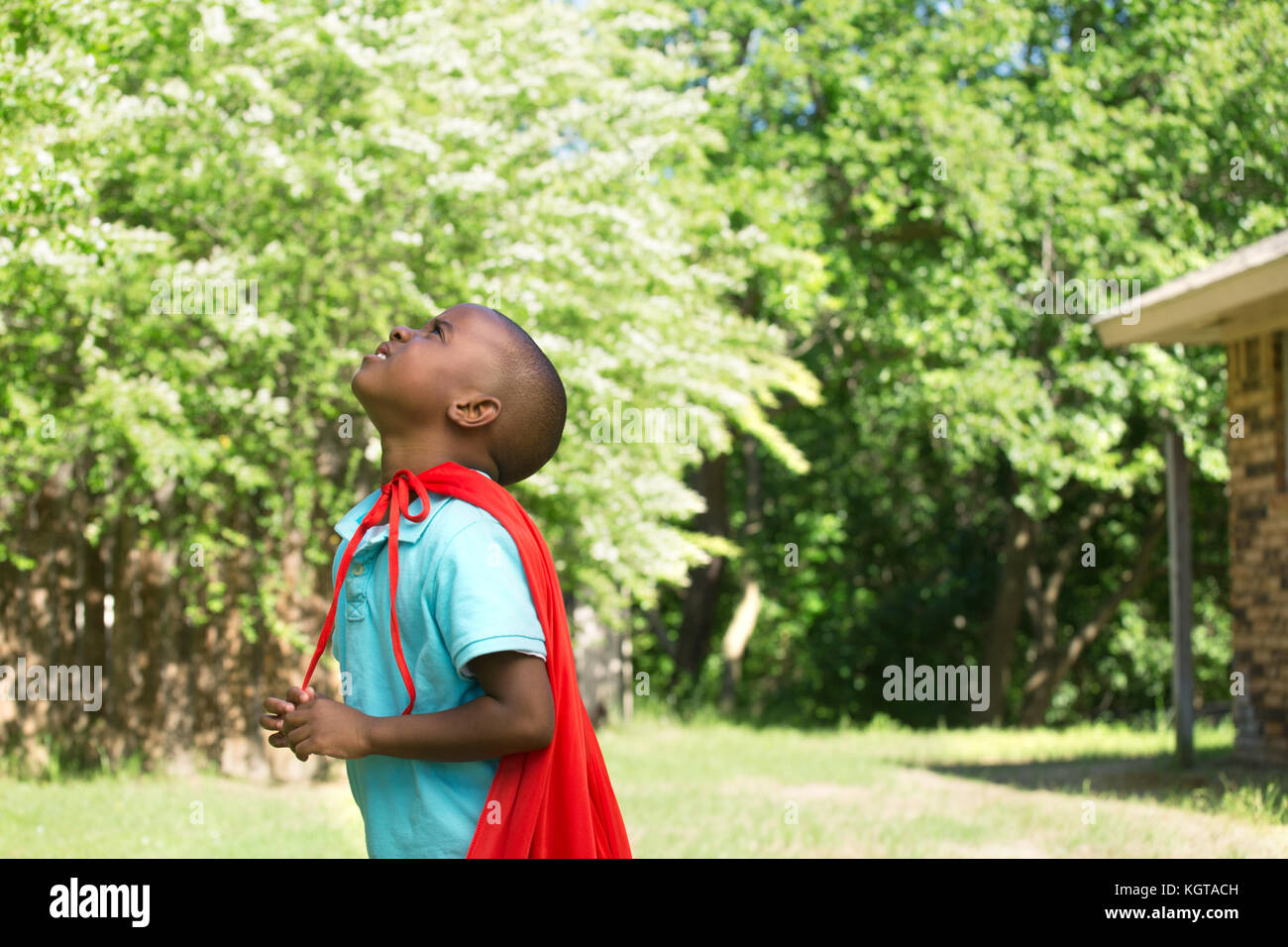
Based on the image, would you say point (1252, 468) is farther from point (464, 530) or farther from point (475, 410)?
point (464, 530)

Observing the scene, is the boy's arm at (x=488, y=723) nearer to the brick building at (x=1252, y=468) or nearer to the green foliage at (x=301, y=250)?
the green foliage at (x=301, y=250)

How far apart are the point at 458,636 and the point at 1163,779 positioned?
9.45 m

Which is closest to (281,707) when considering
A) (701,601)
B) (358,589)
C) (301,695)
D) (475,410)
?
(301,695)

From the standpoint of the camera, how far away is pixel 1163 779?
9898 mm

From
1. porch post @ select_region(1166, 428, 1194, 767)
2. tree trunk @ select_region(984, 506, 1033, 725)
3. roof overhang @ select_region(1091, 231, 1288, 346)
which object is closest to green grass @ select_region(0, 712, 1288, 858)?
porch post @ select_region(1166, 428, 1194, 767)

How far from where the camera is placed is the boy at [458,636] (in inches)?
68.5

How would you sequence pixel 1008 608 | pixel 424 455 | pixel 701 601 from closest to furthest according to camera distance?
pixel 424 455
pixel 1008 608
pixel 701 601

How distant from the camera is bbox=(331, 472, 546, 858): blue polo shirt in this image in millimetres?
1747

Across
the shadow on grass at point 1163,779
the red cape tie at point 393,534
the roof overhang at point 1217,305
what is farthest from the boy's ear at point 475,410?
the roof overhang at point 1217,305

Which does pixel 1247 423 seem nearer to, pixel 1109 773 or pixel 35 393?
pixel 1109 773

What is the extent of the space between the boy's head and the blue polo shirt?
0.12m

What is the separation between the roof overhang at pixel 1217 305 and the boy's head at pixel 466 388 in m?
7.75

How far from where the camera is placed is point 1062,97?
14984mm
